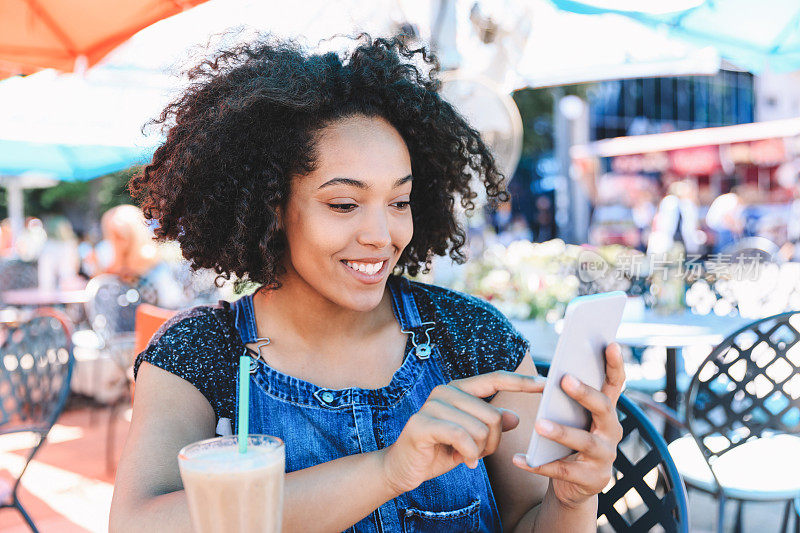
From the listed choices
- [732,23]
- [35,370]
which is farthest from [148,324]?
[732,23]

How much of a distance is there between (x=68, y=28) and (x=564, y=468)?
341 cm

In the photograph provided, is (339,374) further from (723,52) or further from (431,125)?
(723,52)

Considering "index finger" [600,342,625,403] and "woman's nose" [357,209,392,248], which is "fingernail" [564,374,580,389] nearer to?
"index finger" [600,342,625,403]

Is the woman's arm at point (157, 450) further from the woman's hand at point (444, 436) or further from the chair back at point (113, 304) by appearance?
the chair back at point (113, 304)

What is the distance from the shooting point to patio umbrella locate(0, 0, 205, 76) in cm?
314

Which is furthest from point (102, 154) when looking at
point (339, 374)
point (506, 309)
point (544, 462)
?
point (544, 462)

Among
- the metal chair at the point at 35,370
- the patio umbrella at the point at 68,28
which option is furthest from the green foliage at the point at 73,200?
the metal chair at the point at 35,370

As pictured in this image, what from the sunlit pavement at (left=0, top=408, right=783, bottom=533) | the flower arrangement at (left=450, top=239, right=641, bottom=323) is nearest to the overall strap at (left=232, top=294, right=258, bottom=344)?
the sunlit pavement at (left=0, top=408, right=783, bottom=533)

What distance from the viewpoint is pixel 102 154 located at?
764cm

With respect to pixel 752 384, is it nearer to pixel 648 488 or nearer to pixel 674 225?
pixel 648 488

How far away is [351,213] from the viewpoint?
140 centimetres

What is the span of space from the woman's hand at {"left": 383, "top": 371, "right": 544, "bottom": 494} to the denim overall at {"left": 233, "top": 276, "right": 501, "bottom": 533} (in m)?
0.40

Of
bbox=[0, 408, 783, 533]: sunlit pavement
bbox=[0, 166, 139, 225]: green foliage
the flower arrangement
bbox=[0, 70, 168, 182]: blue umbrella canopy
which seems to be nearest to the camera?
bbox=[0, 408, 783, 533]: sunlit pavement

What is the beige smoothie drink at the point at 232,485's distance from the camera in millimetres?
801
